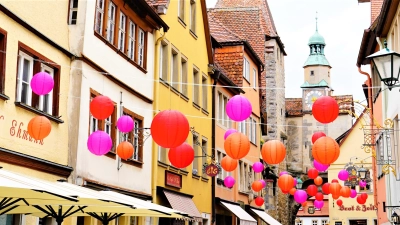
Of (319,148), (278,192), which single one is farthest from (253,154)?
(319,148)

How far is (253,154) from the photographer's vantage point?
36.7 meters

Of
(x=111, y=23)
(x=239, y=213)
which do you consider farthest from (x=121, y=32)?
(x=239, y=213)

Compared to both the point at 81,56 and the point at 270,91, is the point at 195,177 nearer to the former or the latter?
the point at 81,56

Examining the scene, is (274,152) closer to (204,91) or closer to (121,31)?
(121,31)

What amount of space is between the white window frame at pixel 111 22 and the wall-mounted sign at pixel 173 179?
19.0 ft

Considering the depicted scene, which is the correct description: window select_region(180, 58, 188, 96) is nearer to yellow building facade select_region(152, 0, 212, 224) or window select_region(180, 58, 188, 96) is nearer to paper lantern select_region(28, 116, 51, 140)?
yellow building facade select_region(152, 0, 212, 224)

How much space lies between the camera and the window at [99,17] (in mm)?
18109

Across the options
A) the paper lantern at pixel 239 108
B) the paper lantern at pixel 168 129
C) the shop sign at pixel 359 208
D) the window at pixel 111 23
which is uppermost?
the window at pixel 111 23

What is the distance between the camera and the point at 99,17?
60.3 feet

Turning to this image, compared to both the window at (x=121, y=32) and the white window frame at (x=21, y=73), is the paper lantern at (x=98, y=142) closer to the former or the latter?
the white window frame at (x=21, y=73)

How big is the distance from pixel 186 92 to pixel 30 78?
11768 mm

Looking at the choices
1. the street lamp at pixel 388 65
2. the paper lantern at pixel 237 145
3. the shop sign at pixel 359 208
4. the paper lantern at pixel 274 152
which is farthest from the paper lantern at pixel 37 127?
the shop sign at pixel 359 208

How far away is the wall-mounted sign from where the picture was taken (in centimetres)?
2333

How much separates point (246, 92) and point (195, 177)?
9139 millimetres
